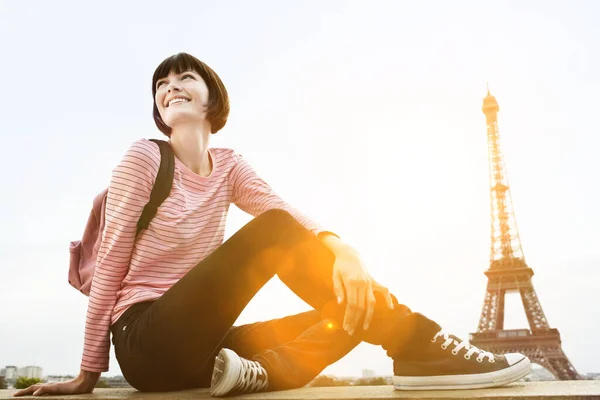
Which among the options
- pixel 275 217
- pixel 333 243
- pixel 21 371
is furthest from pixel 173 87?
pixel 21 371

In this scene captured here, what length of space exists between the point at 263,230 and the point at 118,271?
74cm

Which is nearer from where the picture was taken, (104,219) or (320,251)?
(320,251)

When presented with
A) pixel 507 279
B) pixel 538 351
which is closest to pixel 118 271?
pixel 538 351

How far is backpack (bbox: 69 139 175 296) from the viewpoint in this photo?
2551 millimetres

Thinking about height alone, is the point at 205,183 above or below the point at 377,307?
above

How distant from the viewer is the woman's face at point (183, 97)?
2836 millimetres

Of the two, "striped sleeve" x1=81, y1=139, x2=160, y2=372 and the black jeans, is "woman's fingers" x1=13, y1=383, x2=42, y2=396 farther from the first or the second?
the black jeans

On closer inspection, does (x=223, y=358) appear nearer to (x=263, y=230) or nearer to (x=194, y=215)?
(x=263, y=230)

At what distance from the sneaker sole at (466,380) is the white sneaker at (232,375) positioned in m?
0.64

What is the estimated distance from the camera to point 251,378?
2.22m

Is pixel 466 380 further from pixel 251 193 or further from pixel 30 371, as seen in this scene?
pixel 30 371

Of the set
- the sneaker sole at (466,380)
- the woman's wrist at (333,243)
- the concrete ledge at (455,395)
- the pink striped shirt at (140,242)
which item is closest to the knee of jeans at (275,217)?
the woman's wrist at (333,243)

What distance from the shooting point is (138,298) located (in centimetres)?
246

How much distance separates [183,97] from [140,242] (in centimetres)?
81
